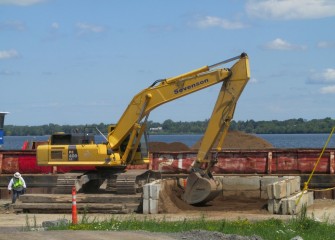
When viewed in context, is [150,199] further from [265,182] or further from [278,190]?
[265,182]

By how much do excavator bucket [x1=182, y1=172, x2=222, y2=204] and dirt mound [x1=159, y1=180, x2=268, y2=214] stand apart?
239 millimetres

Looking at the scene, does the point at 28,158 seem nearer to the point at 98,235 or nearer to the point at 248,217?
the point at 248,217

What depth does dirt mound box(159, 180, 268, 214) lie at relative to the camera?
87.1 feet

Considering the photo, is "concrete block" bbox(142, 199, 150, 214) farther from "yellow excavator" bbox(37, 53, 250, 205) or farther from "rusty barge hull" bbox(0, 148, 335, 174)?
"rusty barge hull" bbox(0, 148, 335, 174)

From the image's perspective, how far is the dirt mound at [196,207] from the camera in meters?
26.5

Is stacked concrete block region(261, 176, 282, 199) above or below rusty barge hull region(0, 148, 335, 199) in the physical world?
below

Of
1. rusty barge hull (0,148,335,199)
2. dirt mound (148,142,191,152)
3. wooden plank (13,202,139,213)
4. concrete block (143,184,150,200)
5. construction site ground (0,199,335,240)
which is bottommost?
construction site ground (0,199,335,240)

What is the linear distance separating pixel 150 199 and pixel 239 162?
765 centimetres

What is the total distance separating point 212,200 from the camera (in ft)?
92.6

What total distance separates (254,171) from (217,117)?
19.3 ft

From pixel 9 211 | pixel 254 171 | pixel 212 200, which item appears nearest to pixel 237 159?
pixel 254 171

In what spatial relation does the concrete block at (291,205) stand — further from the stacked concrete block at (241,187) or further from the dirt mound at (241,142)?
the dirt mound at (241,142)

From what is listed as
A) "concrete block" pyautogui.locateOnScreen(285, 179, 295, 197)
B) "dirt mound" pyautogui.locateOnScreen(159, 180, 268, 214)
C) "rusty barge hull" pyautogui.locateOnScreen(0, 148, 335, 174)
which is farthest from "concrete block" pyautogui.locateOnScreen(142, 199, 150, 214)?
"rusty barge hull" pyautogui.locateOnScreen(0, 148, 335, 174)

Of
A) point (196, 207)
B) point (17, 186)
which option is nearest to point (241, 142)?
point (17, 186)
